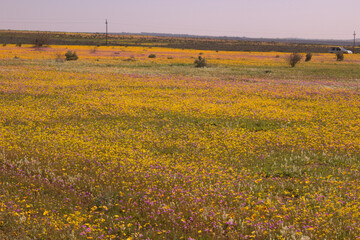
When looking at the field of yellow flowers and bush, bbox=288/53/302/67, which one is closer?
the field of yellow flowers

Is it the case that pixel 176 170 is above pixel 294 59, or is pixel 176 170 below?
below

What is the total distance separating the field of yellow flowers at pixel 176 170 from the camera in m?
6.14

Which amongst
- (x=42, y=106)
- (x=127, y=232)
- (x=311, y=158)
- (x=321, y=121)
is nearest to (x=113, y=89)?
(x=42, y=106)

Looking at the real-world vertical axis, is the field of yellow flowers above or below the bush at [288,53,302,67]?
A: below

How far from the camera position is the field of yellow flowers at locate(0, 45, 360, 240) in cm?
614

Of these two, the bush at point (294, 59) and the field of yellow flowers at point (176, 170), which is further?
the bush at point (294, 59)

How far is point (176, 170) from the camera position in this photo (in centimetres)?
913

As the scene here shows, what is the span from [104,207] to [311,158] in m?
7.74

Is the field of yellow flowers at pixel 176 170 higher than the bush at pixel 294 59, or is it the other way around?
the bush at pixel 294 59

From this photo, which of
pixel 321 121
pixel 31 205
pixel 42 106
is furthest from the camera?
pixel 42 106

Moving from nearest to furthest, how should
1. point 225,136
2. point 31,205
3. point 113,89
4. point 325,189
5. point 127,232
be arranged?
1. point 127,232
2. point 31,205
3. point 325,189
4. point 225,136
5. point 113,89

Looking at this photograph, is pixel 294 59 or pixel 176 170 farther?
pixel 294 59

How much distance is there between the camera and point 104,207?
21.8ft

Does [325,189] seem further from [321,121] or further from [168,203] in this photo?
[321,121]
